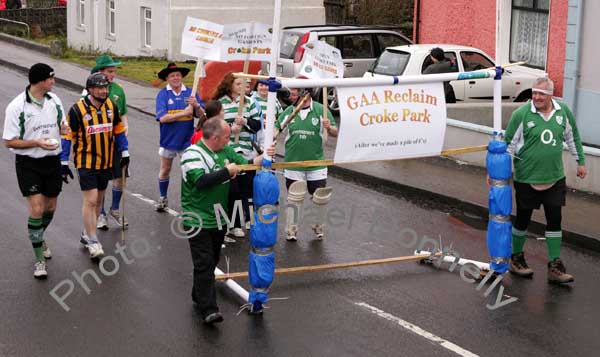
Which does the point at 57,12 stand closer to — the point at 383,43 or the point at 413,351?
the point at 383,43

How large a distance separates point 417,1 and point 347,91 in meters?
13.6

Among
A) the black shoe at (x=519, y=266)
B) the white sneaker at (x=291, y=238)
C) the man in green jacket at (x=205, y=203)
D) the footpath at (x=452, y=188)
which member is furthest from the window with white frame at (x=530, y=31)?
the man in green jacket at (x=205, y=203)

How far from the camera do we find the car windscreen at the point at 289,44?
2177cm

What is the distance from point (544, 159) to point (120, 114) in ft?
15.4

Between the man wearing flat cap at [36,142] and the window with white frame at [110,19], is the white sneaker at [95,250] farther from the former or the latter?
the window with white frame at [110,19]

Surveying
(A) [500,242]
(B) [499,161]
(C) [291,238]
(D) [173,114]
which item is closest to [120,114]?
(D) [173,114]

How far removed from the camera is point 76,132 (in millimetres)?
10398

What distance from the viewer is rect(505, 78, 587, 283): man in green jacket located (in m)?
9.95

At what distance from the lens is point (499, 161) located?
9.77m

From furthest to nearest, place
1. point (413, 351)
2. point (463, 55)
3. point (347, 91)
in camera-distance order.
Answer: point (463, 55) < point (347, 91) < point (413, 351)

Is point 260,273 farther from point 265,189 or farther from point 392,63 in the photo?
point 392,63

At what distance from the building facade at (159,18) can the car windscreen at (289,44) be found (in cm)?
673

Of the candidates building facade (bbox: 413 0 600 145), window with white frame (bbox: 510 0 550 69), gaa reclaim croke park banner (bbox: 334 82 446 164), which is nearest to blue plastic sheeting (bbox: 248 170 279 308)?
gaa reclaim croke park banner (bbox: 334 82 446 164)

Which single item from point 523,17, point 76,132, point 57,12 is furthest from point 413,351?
point 57,12
